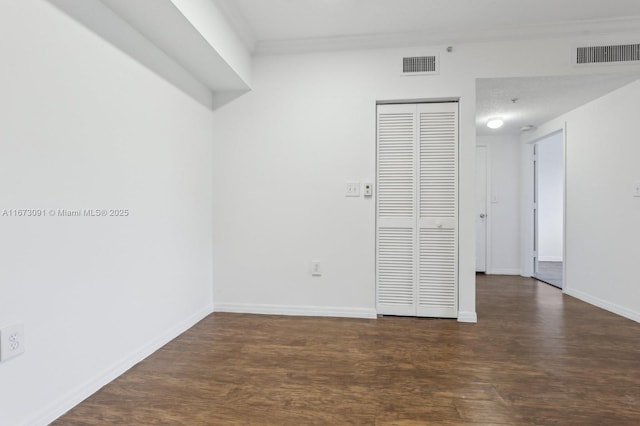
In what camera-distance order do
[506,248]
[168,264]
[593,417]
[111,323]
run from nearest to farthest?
[593,417]
[111,323]
[168,264]
[506,248]

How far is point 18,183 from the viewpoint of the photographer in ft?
4.26

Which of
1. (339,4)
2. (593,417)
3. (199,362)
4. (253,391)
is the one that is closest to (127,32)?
(339,4)

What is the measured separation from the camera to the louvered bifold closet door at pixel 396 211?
2879 millimetres

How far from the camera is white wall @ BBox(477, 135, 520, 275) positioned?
4891 millimetres

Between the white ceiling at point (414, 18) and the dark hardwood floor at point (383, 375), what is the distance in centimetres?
247

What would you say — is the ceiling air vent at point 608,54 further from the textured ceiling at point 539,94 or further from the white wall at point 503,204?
the white wall at point 503,204

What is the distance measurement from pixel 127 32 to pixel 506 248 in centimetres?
532

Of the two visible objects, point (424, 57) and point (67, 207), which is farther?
point (424, 57)

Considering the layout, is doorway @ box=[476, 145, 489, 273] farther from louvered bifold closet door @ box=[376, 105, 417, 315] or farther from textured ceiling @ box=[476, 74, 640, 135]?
louvered bifold closet door @ box=[376, 105, 417, 315]

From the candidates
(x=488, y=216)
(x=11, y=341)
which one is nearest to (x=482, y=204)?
(x=488, y=216)

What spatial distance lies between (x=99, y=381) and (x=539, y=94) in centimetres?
423

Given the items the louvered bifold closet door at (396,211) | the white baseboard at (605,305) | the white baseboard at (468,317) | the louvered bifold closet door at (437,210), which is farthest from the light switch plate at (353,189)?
the white baseboard at (605,305)

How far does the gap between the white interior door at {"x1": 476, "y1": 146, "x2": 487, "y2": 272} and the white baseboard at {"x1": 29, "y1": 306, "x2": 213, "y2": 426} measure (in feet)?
14.4

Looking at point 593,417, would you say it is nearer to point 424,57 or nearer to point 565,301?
point 565,301
